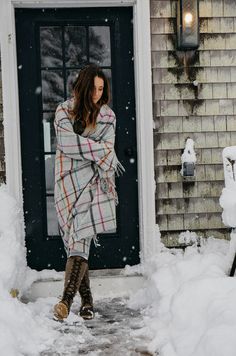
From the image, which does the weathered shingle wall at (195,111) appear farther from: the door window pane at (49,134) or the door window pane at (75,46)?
the door window pane at (49,134)

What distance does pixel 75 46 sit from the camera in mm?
4762

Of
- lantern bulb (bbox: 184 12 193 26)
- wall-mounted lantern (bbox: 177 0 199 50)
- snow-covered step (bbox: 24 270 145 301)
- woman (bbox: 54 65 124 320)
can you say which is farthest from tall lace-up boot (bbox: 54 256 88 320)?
lantern bulb (bbox: 184 12 193 26)

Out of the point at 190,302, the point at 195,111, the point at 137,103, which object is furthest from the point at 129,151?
the point at 190,302

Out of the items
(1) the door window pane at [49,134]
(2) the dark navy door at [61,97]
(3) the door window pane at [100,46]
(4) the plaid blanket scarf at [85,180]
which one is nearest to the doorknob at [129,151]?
(2) the dark navy door at [61,97]

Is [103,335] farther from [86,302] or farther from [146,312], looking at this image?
[146,312]

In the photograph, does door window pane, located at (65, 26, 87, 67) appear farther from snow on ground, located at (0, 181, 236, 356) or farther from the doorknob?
snow on ground, located at (0, 181, 236, 356)

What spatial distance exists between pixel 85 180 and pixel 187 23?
66.5 inches

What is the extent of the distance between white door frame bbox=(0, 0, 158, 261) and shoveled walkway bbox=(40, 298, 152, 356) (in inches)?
31.9

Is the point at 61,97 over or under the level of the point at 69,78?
under

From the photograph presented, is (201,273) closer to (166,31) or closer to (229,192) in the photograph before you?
(229,192)

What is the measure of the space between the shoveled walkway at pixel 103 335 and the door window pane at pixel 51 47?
2.08m

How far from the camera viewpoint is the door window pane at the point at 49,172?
4844mm

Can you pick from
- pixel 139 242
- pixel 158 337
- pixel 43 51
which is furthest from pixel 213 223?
pixel 43 51

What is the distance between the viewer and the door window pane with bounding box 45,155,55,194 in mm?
4844
